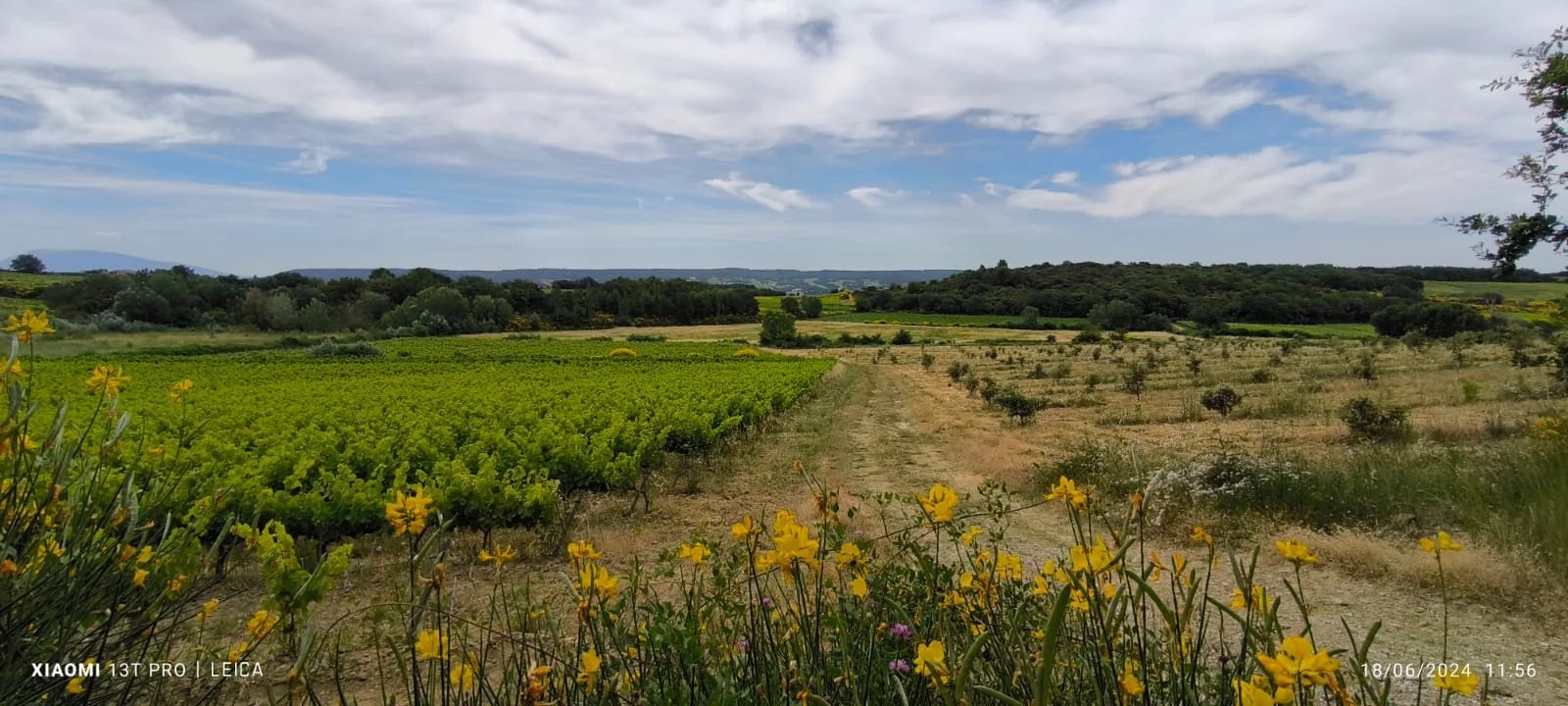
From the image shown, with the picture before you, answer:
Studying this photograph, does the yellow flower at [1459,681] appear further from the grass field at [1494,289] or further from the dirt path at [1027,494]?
the grass field at [1494,289]

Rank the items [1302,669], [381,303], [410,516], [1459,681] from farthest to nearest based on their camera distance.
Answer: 1. [381,303]
2. [410,516]
3. [1459,681]
4. [1302,669]

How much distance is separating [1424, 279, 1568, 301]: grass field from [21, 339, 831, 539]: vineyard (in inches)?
2525

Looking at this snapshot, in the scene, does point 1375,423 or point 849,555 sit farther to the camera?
point 1375,423

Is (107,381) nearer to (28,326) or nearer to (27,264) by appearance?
(28,326)

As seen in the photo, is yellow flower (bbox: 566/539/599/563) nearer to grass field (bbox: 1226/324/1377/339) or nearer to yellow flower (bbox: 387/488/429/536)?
yellow flower (bbox: 387/488/429/536)

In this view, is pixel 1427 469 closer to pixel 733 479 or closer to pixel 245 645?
pixel 733 479

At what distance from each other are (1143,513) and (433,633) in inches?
60.6

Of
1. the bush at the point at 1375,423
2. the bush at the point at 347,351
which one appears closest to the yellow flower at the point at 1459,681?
the bush at the point at 1375,423

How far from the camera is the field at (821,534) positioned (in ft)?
6.20

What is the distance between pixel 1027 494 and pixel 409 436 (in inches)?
342

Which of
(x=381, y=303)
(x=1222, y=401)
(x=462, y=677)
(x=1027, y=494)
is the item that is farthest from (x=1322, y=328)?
(x=381, y=303)

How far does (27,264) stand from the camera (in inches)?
3750

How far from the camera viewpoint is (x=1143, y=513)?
1458 millimetres

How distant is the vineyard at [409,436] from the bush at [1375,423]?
10.8m
